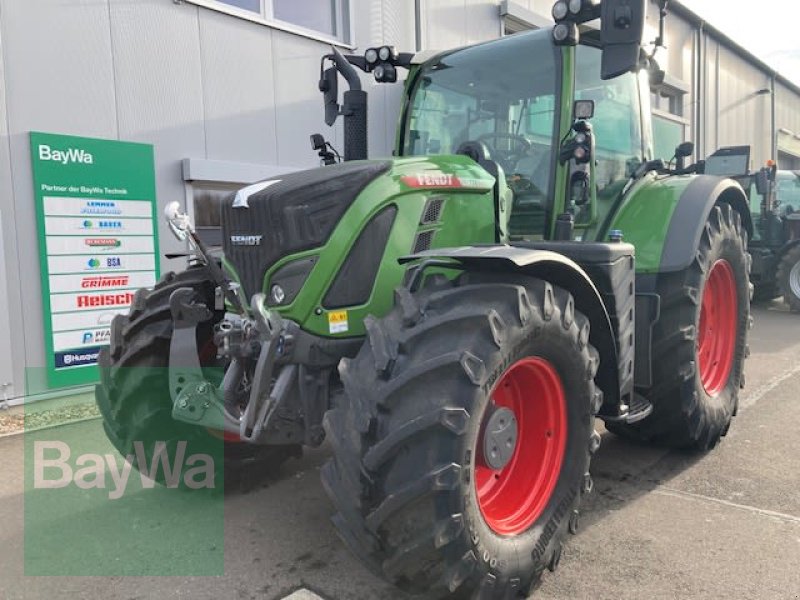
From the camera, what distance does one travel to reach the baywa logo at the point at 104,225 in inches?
228

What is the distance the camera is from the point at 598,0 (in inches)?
130

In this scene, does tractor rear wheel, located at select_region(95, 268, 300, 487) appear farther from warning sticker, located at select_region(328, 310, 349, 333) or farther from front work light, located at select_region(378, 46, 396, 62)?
front work light, located at select_region(378, 46, 396, 62)

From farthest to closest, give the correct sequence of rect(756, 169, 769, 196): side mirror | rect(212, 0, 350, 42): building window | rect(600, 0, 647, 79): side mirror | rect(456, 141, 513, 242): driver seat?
rect(756, 169, 769, 196): side mirror
rect(212, 0, 350, 42): building window
rect(456, 141, 513, 242): driver seat
rect(600, 0, 647, 79): side mirror

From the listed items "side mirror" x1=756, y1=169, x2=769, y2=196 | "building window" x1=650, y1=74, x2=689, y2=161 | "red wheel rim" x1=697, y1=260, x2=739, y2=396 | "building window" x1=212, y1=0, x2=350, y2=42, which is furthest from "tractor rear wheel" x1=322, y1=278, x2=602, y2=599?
"building window" x1=650, y1=74, x2=689, y2=161

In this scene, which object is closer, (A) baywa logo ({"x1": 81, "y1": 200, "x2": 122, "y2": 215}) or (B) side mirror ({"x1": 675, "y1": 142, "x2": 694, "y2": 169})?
(B) side mirror ({"x1": 675, "y1": 142, "x2": 694, "y2": 169})

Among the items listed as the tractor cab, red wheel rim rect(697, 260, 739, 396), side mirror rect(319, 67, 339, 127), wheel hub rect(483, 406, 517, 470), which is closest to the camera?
wheel hub rect(483, 406, 517, 470)

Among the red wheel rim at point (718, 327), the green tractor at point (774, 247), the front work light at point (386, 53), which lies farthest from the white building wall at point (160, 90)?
the green tractor at point (774, 247)

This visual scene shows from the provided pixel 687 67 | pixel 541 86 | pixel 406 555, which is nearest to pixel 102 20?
pixel 541 86

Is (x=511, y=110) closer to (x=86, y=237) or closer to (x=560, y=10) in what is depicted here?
(x=560, y=10)

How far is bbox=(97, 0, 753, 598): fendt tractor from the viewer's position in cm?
225

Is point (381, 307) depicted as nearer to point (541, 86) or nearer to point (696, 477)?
point (541, 86)

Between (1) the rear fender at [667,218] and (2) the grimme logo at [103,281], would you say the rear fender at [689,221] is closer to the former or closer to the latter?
(1) the rear fender at [667,218]

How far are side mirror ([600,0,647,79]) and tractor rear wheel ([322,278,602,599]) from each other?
116cm

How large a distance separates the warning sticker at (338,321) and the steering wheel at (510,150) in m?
1.49
